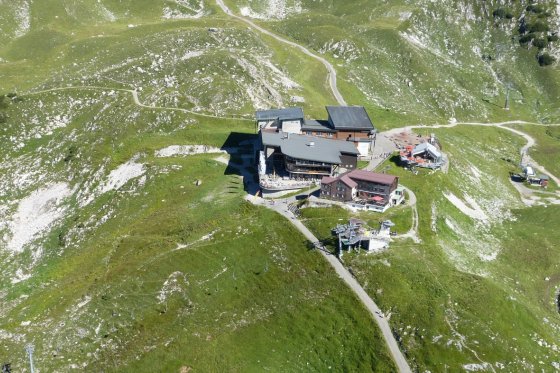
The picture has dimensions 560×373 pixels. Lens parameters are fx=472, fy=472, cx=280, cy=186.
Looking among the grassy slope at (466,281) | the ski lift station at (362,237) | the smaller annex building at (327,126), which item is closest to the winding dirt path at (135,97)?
the smaller annex building at (327,126)

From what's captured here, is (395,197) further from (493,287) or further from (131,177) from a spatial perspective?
(131,177)

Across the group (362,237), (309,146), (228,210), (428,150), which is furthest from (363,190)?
(428,150)

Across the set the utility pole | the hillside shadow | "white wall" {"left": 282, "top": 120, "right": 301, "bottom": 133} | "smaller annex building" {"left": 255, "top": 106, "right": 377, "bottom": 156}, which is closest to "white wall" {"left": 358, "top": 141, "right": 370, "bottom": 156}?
"smaller annex building" {"left": 255, "top": 106, "right": 377, "bottom": 156}

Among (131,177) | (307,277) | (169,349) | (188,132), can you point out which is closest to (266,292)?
(307,277)

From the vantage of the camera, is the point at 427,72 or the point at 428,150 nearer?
the point at 428,150

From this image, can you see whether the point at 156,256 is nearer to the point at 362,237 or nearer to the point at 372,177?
the point at 362,237

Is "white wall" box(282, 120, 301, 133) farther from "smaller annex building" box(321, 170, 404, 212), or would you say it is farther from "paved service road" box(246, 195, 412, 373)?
"smaller annex building" box(321, 170, 404, 212)

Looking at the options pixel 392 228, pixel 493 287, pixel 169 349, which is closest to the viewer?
pixel 169 349
